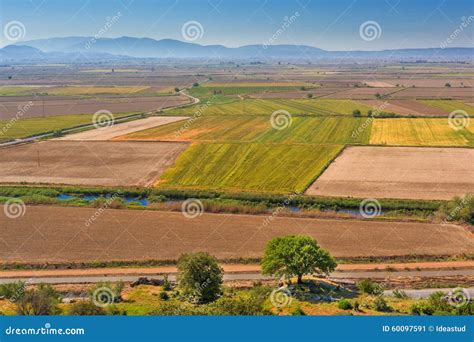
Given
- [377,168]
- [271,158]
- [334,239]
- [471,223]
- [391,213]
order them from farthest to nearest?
[271,158] → [377,168] → [391,213] → [471,223] → [334,239]

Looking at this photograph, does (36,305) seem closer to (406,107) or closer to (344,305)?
(344,305)

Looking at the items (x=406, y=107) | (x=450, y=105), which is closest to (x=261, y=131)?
(x=406, y=107)

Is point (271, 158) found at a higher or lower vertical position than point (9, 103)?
lower

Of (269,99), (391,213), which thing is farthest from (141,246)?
(269,99)

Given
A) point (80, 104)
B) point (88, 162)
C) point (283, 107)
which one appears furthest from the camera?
point (80, 104)

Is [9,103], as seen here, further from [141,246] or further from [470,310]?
[470,310]
